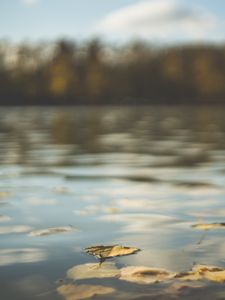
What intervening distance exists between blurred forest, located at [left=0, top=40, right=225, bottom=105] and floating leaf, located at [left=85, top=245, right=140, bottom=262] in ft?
180

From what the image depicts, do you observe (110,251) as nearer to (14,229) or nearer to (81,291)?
(81,291)

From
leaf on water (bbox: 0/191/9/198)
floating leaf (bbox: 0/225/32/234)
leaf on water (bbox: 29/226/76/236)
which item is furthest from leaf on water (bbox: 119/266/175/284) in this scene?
leaf on water (bbox: 0/191/9/198)

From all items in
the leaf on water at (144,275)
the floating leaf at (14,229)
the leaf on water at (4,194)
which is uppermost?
the leaf on water at (4,194)

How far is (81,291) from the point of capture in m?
2.05

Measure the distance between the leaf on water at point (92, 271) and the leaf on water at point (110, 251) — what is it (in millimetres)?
147

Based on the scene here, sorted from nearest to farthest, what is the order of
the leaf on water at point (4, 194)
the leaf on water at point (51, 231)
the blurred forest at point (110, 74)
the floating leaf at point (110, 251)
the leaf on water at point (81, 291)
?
the leaf on water at point (81, 291) < the floating leaf at point (110, 251) < the leaf on water at point (51, 231) < the leaf on water at point (4, 194) < the blurred forest at point (110, 74)

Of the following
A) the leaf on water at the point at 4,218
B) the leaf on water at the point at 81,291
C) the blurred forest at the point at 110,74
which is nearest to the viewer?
the leaf on water at the point at 81,291

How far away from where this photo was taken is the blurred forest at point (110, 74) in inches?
2360

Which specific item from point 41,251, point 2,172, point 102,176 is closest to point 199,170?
point 102,176

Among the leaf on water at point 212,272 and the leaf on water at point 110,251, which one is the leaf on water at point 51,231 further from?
the leaf on water at point 212,272

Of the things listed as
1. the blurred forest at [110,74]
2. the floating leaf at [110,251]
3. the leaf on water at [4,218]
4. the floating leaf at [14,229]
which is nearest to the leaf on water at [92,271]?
the floating leaf at [110,251]

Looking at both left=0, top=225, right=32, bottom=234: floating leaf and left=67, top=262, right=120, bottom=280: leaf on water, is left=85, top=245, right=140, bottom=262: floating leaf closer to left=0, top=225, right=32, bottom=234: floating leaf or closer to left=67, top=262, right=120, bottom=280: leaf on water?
left=67, top=262, right=120, bottom=280: leaf on water

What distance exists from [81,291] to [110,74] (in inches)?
2394

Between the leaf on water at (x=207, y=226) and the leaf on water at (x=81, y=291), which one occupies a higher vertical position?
the leaf on water at (x=81, y=291)
